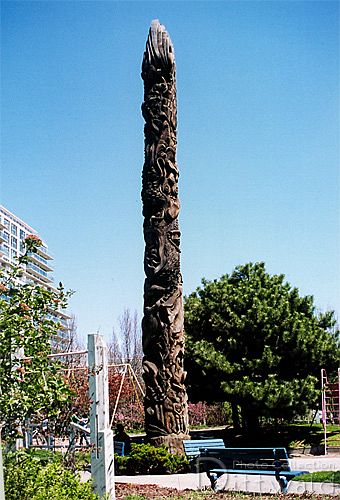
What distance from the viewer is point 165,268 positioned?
530 inches

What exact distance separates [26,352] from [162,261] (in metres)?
7.73

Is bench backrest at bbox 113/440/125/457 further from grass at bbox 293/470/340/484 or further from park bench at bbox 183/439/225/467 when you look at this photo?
grass at bbox 293/470/340/484

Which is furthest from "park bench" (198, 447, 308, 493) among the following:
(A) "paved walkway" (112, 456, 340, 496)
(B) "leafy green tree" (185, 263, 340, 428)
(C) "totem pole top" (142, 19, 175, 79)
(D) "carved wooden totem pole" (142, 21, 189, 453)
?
(C) "totem pole top" (142, 19, 175, 79)

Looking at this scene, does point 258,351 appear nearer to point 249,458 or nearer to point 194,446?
point 194,446

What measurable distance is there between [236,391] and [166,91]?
8.02m

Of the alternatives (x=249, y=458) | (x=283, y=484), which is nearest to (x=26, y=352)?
(x=283, y=484)

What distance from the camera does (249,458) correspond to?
415 inches

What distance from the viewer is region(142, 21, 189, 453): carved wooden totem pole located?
13.2 meters

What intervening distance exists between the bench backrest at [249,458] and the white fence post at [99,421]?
276 centimetres

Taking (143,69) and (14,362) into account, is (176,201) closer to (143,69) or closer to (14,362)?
(143,69)

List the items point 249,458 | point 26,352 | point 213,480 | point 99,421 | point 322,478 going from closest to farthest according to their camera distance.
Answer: point 26,352 < point 99,421 < point 213,480 < point 249,458 < point 322,478

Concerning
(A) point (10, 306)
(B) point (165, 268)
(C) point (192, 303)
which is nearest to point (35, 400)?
(A) point (10, 306)

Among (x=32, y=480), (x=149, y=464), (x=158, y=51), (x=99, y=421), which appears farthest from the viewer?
(x=158, y=51)

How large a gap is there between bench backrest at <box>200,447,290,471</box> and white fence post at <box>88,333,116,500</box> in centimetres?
276
